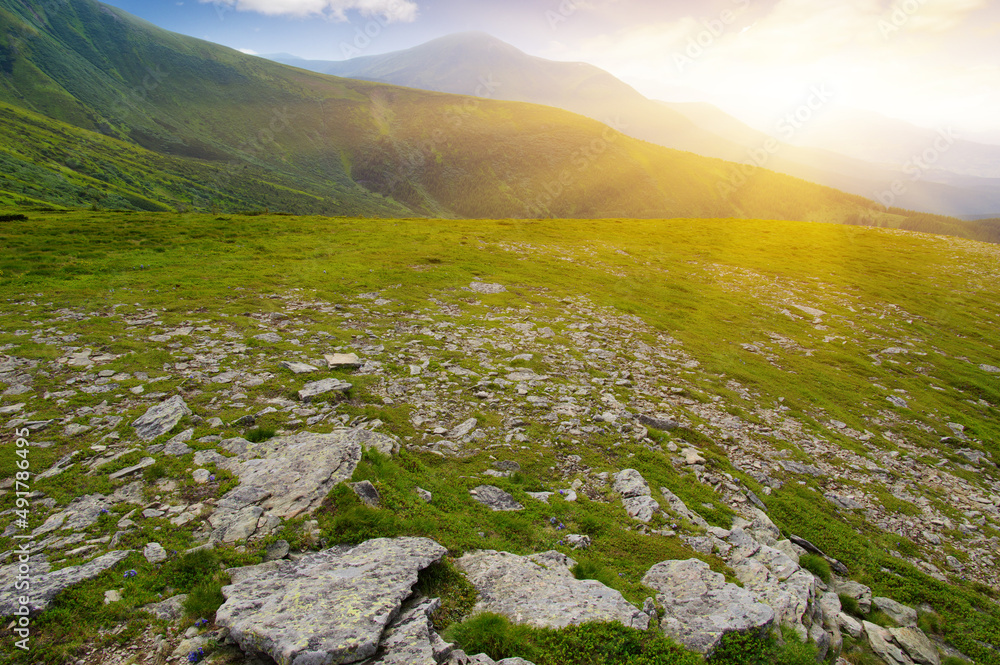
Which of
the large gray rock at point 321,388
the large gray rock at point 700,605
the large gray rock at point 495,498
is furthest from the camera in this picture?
the large gray rock at point 321,388

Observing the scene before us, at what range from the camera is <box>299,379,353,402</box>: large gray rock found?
1216cm

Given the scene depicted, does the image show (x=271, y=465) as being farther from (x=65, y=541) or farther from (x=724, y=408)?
(x=724, y=408)

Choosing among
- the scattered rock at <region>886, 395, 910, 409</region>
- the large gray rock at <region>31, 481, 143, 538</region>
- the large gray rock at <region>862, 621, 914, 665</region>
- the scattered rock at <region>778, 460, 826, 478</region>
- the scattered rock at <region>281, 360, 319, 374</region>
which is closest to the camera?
the large gray rock at <region>31, 481, 143, 538</region>

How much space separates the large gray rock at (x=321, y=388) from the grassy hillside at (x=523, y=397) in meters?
0.52

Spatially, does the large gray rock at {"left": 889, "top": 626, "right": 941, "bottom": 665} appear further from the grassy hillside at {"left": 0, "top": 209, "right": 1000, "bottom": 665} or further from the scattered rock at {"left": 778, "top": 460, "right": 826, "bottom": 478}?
the scattered rock at {"left": 778, "top": 460, "right": 826, "bottom": 478}

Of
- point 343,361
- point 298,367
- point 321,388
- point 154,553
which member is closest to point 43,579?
point 154,553

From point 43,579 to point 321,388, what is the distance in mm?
7056

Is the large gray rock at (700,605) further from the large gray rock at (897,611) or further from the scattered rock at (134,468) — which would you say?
the scattered rock at (134,468)

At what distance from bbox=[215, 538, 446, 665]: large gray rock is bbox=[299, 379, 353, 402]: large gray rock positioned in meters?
6.16

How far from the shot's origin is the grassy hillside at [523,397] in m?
8.12

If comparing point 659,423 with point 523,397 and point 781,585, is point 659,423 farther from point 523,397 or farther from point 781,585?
point 781,585

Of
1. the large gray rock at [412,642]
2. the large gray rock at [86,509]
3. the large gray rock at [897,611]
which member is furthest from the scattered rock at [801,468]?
the large gray rock at [86,509]

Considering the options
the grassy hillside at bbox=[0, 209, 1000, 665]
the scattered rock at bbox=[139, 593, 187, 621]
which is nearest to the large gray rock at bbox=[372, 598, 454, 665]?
the grassy hillside at bbox=[0, 209, 1000, 665]

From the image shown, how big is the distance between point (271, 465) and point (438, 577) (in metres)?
4.68
